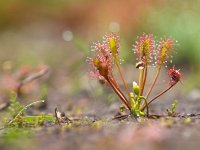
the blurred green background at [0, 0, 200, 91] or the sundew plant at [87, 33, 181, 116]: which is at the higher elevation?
the blurred green background at [0, 0, 200, 91]

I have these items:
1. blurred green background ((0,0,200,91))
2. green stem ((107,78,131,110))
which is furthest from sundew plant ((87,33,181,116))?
blurred green background ((0,0,200,91))

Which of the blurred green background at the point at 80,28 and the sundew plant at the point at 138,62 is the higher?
the blurred green background at the point at 80,28

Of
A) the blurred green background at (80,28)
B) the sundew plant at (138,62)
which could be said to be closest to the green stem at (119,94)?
the sundew plant at (138,62)

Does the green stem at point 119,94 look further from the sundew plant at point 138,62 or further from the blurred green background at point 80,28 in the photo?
the blurred green background at point 80,28

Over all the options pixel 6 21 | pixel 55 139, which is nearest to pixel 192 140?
pixel 55 139

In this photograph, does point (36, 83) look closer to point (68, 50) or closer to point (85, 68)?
point (85, 68)

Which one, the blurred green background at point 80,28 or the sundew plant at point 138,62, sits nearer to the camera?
the sundew plant at point 138,62

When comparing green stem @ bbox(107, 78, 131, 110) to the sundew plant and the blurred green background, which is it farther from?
the blurred green background

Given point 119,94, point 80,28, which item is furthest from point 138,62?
point 80,28
